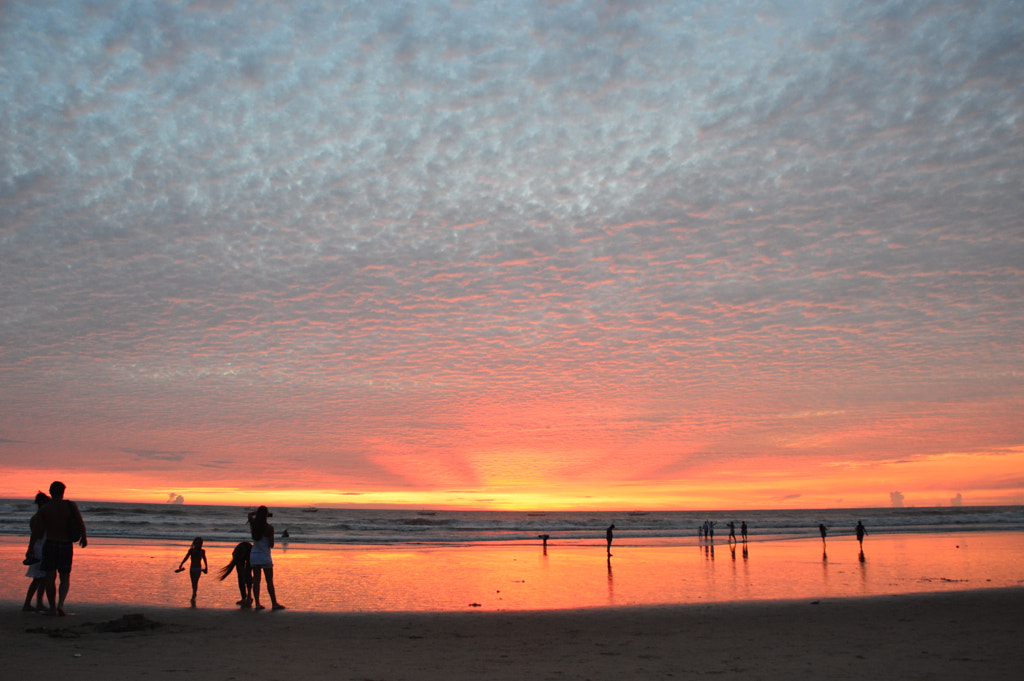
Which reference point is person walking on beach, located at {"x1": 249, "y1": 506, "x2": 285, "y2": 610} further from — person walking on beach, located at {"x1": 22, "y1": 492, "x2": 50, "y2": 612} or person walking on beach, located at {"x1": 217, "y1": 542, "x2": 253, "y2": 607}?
person walking on beach, located at {"x1": 22, "y1": 492, "x2": 50, "y2": 612}

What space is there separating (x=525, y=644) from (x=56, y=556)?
8.86 metres

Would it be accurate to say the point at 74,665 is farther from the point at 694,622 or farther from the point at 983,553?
the point at 983,553

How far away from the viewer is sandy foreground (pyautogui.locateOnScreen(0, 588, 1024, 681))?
925 centimetres

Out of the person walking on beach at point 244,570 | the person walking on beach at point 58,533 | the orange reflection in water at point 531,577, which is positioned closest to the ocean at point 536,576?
the orange reflection in water at point 531,577

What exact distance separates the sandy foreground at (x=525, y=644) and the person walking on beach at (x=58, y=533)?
0.93 metres

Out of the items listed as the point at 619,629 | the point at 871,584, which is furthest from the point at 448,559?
the point at 619,629

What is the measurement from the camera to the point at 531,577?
23250mm

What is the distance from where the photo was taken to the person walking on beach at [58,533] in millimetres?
12562

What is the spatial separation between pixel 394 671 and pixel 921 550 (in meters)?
36.1

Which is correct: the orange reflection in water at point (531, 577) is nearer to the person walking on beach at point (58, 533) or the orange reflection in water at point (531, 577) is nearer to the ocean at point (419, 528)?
the person walking on beach at point (58, 533)

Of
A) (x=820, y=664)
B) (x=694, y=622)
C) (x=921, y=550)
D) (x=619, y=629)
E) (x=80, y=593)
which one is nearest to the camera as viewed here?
(x=820, y=664)

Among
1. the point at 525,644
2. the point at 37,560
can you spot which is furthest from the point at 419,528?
the point at 525,644

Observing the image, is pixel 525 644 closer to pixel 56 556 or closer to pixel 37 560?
pixel 56 556

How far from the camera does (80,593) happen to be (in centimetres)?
1706
